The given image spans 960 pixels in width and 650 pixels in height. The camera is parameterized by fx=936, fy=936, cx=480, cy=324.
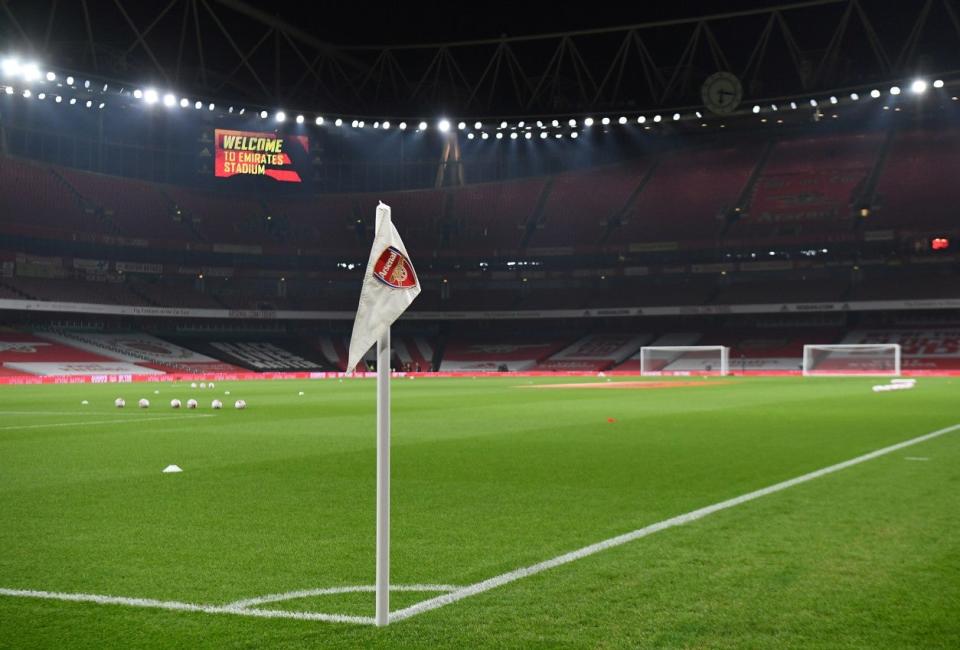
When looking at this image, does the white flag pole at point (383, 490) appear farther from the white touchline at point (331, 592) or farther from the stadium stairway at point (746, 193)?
the stadium stairway at point (746, 193)

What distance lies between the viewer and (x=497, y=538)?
7133 millimetres

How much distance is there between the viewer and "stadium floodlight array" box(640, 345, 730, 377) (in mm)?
65438

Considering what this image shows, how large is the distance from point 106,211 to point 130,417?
5693 cm

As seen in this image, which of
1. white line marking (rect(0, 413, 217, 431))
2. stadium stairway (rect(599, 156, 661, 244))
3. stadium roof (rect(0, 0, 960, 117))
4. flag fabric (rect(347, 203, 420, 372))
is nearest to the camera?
flag fabric (rect(347, 203, 420, 372))

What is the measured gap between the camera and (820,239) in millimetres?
70500

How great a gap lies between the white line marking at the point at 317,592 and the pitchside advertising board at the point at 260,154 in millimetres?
73066

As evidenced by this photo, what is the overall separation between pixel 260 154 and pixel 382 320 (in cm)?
7550

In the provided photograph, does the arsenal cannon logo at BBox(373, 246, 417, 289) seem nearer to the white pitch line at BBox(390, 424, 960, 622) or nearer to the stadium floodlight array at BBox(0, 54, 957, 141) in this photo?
the white pitch line at BBox(390, 424, 960, 622)

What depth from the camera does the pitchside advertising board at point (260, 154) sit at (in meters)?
75.1

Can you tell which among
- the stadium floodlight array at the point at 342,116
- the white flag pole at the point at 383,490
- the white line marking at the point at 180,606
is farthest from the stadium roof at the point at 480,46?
the white flag pole at the point at 383,490

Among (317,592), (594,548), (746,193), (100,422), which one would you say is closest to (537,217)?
(746,193)

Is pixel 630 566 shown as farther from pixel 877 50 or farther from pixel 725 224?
pixel 725 224

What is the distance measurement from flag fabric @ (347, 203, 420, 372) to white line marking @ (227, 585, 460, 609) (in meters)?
1.56

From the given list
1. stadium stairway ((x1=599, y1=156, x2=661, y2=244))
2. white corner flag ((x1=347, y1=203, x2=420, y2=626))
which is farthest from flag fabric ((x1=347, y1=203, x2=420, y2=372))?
stadium stairway ((x1=599, y1=156, x2=661, y2=244))
